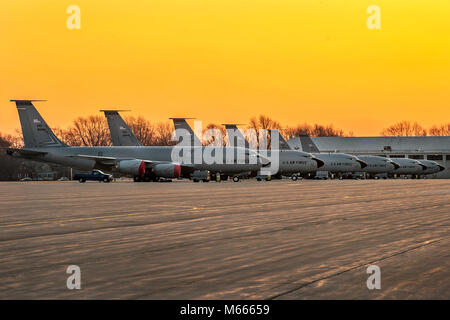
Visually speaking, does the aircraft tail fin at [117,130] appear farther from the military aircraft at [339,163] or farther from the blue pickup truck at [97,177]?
the military aircraft at [339,163]

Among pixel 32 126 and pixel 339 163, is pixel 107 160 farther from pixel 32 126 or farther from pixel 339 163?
pixel 339 163

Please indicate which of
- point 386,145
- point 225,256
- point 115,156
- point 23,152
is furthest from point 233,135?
point 225,256

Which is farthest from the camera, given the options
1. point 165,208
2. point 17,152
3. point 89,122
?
point 89,122

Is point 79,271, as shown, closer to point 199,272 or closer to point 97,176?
point 199,272

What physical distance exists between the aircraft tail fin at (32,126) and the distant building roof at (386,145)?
9511cm

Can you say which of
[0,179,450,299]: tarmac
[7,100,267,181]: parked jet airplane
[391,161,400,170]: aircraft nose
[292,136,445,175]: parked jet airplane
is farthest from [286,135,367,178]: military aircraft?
[0,179,450,299]: tarmac

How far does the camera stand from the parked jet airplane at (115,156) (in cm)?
8012

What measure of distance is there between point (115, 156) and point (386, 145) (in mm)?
95523

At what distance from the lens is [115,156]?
83750 millimetres

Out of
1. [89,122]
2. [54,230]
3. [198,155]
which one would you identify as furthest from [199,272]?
[89,122]

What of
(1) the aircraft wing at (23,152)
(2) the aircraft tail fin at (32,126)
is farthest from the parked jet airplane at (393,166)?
(1) the aircraft wing at (23,152)

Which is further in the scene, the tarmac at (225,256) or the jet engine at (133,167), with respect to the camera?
the jet engine at (133,167)
